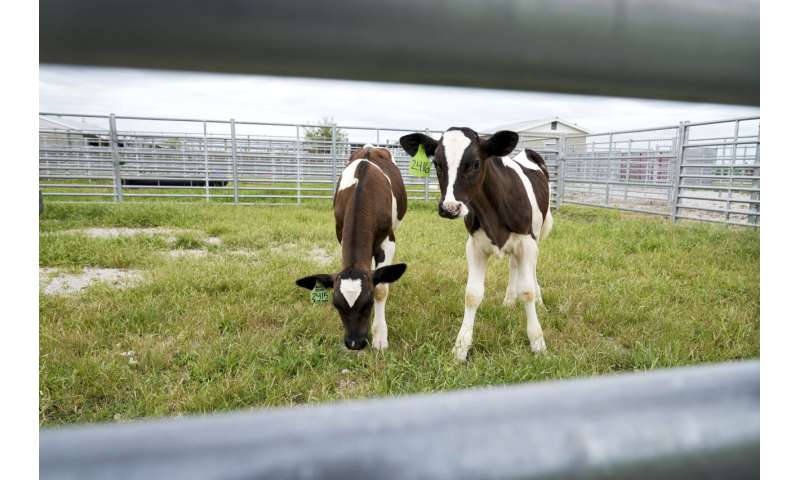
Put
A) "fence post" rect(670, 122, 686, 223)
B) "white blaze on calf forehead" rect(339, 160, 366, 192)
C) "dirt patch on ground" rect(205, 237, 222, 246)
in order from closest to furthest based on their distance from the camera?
"white blaze on calf forehead" rect(339, 160, 366, 192) → "dirt patch on ground" rect(205, 237, 222, 246) → "fence post" rect(670, 122, 686, 223)

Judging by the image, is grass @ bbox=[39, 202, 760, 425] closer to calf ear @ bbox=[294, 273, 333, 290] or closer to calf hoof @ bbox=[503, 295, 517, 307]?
calf hoof @ bbox=[503, 295, 517, 307]

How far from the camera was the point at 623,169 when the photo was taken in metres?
12.4

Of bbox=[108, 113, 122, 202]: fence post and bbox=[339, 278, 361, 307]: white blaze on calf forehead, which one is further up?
bbox=[108, 113, 122, 202]: fence post

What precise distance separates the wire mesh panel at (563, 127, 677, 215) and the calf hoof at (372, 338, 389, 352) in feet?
28.2

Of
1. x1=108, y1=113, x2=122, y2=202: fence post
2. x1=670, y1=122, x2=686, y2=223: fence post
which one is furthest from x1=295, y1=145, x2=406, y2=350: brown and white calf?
x1=108, y1=113, x2=122, y2=202: fence post

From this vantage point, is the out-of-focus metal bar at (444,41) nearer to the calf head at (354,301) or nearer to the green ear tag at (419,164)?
the calf head at (354,301)

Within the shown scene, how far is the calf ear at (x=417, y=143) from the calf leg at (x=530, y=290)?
84 cm

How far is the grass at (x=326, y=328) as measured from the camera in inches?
90.4

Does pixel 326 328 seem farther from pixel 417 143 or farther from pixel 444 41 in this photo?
pixel 444 41

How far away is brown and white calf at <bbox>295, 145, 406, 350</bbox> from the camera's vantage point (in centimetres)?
262

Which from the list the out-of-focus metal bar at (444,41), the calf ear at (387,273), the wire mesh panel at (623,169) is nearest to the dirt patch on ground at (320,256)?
the calf ear at (387,273)

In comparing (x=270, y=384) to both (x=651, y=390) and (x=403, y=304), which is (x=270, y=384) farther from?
(x=651, y=390)

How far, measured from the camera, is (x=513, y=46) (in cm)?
29

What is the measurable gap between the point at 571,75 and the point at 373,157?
369 centimetres
